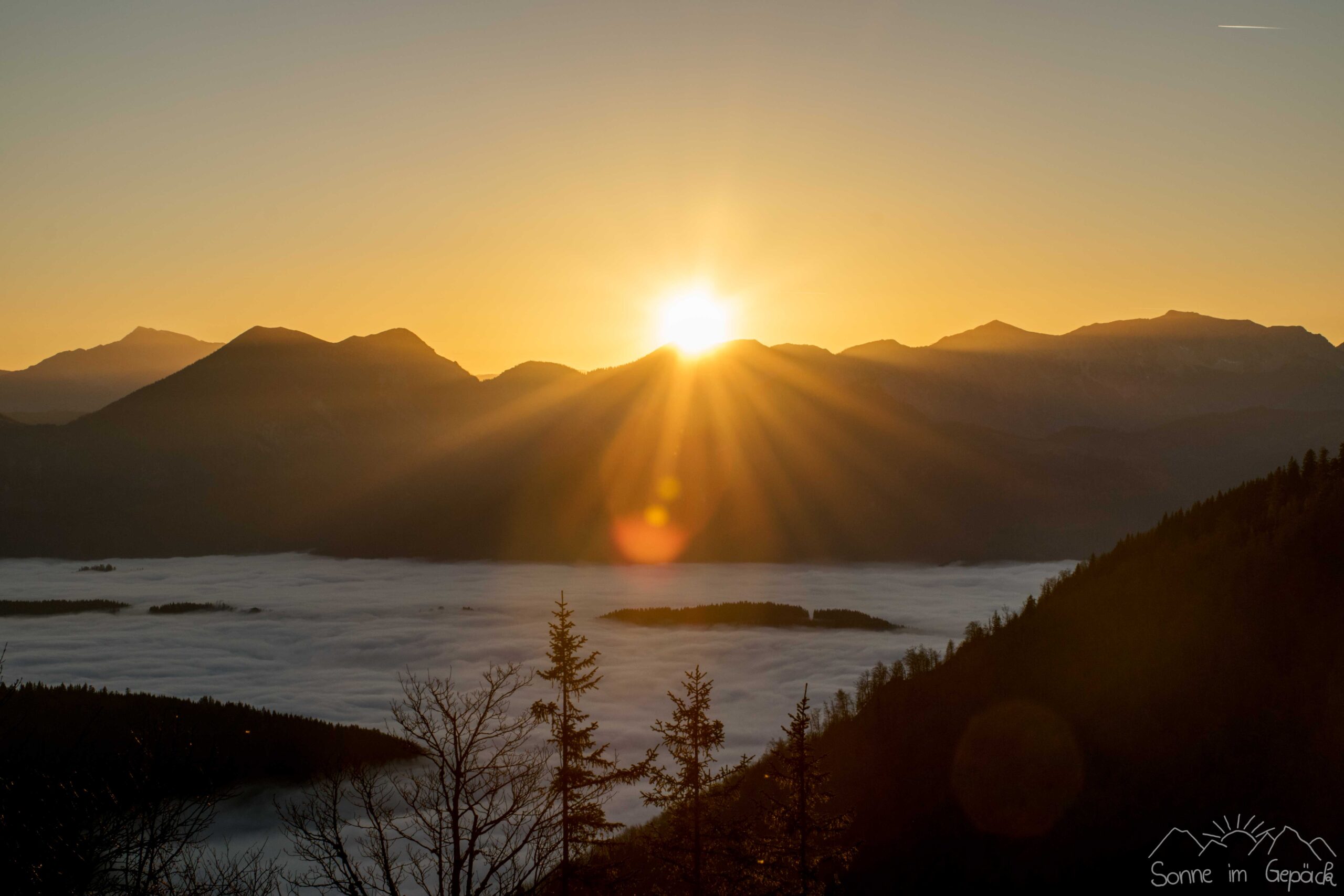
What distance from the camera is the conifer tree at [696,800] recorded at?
3734cm

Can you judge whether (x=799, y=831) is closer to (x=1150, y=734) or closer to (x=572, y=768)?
(x=572, y=768)

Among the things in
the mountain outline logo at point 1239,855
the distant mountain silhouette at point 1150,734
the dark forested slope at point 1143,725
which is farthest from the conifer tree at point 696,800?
the dark forested slope at point 1143,725

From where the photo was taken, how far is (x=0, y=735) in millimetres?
155750

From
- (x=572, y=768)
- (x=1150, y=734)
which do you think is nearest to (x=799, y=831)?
(x=572, y=768)

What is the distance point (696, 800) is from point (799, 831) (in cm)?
440

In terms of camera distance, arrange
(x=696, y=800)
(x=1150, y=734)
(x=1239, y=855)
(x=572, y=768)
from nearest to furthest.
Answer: (x=572, y=768) < (x=696, y=800) < (x=1239, y=855) < (x=1150, y=734)

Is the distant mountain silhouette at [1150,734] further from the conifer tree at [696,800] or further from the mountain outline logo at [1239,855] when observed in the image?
the conifer tree at [696,800]

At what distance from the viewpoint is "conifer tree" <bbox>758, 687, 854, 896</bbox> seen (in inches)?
1457

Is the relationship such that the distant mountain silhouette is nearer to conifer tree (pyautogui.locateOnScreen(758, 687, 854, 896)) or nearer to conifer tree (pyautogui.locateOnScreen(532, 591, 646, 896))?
conifer tree (pyautogui.locateOnScreen(758, 687, 854, 896))

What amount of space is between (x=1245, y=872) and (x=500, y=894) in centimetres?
5709

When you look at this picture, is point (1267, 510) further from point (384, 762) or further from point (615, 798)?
point (384, 762)

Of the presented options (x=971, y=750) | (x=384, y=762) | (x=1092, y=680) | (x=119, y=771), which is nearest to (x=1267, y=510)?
(x=1092, y=680)

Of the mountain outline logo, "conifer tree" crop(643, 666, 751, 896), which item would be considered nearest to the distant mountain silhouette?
the mountain outline logo

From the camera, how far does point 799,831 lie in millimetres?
37750
